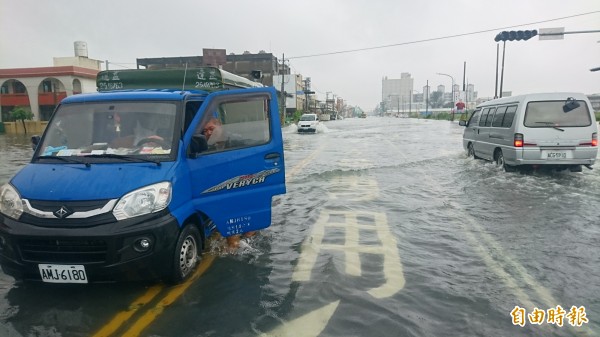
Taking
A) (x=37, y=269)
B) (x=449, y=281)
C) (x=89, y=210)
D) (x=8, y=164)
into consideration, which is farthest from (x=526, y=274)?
(x=8, y=164)

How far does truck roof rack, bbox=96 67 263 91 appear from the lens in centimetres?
613

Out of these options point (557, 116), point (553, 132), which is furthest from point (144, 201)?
point (557, 116)

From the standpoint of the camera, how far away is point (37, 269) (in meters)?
3.57

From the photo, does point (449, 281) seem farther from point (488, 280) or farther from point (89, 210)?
point (89, 210)

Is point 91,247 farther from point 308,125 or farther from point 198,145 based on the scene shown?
point 308,125

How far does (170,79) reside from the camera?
6.68m

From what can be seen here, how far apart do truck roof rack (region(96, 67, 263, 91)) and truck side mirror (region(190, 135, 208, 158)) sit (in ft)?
6.48

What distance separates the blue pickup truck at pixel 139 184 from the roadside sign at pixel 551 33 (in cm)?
2041

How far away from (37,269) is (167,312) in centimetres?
117

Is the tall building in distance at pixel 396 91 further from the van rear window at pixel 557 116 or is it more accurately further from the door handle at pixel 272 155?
the door handle at pixel 272 155

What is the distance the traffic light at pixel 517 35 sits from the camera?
20922mm

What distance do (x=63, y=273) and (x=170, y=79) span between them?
3.90m

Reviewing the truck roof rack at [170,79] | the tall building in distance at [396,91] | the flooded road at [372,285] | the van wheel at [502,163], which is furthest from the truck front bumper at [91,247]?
the tall building in distance at [396,91]

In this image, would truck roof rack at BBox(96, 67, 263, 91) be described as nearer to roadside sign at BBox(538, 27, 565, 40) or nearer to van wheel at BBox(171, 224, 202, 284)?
van wheel at BBox(171, 224, 202, 284)
